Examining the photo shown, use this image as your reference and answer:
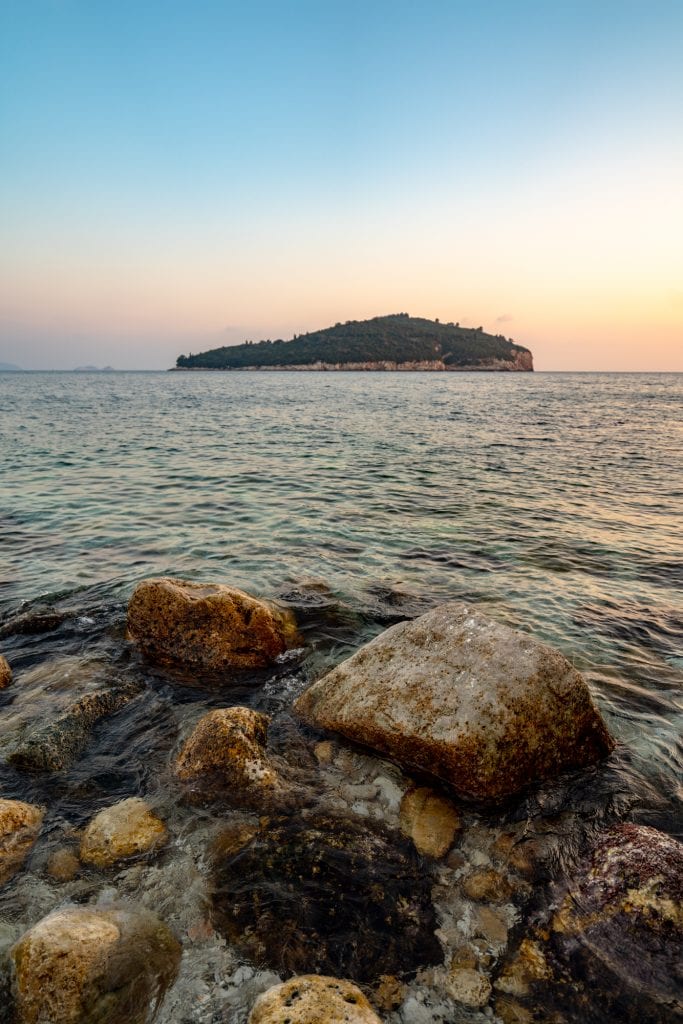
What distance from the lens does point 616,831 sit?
4781 mm

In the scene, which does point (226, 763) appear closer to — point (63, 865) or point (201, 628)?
point (63, 865)

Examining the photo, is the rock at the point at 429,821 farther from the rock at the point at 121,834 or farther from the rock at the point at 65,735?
the rock at the point at 65,735

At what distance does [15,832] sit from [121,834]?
2.98 ft

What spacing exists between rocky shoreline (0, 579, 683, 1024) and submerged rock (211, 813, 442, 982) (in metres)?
0.02

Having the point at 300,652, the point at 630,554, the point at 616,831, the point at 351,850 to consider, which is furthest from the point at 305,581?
the point at 630,554

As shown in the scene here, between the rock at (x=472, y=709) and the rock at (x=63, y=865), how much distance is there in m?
2.76

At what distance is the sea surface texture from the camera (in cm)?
483

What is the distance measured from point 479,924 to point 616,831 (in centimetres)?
162

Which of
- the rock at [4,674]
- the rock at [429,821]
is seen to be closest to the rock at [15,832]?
the rock at [4,674]

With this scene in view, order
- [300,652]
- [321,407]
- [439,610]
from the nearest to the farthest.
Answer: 1. [439,610]
2. [300,652]
3. [321,407]

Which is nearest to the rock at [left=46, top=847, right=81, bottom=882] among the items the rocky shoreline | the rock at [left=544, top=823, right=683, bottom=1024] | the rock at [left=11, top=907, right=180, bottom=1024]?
the rocky shoreline

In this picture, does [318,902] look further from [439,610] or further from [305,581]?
[305,581]

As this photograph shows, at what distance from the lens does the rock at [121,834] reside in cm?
452

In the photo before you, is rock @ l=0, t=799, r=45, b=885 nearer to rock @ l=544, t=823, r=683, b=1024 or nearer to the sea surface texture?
the sea surface texture
